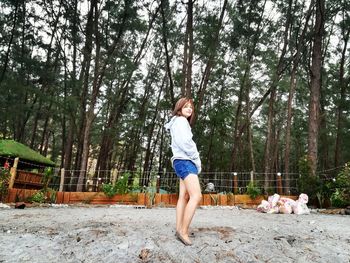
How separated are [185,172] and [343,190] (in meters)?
7.14

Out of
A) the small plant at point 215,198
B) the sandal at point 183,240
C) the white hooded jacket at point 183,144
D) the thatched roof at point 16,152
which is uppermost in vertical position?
the thatched roof at point 16,152

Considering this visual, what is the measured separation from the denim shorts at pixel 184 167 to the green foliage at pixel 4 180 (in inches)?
293

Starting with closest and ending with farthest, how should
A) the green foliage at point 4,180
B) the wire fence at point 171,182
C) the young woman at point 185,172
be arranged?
the young woman at point 185,172
the green foliage at point 4,180
the wire fence at point 171,182

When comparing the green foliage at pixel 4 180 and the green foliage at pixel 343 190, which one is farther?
the green foliage at pixel 4 180

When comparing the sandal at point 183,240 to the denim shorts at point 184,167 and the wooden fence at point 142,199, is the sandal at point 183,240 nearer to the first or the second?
the denim shorts at point 184,167

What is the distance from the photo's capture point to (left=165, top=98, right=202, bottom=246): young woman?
2.68 meters

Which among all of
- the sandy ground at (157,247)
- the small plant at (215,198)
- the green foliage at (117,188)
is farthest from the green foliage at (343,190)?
the green foliage at (117,188)

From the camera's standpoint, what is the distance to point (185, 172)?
2797 mm

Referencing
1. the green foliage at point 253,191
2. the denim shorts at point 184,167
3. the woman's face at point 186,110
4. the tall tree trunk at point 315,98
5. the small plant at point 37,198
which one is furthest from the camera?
the tall tree trunk at point 315,98

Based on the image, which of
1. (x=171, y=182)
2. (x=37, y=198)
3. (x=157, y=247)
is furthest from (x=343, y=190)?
(x=37, y=198)

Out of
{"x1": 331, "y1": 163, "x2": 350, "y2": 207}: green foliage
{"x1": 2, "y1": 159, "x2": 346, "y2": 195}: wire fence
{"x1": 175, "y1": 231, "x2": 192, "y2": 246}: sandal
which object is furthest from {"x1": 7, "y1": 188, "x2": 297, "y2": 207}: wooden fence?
{"x1": 175, "y1": 231, "x2": 192, "y2": 246}: sandal

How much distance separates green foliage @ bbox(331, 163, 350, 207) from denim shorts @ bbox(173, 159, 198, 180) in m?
6.86

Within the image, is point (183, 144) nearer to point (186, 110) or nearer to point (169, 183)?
point (186, 110)

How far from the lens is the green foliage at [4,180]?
833 centimetres
